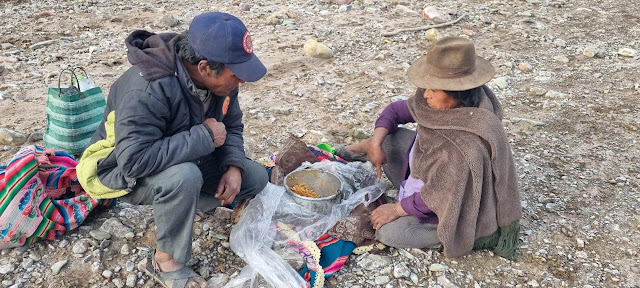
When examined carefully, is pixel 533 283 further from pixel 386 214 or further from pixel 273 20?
pixel 273 20

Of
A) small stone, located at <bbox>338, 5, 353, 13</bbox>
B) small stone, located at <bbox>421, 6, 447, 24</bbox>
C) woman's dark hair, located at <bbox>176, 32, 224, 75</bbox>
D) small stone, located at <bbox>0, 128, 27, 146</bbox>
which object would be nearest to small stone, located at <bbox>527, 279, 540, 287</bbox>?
woman's dark hair, located at <bbox>176, 32, 224, 75</bbox>

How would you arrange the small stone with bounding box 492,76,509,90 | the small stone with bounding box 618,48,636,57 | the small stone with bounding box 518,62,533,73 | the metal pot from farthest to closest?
the small stone with bounding box 618,48,636,57 < the small stone with bounding box 518,62,533,73 < the small stone with bounding box 492,76,509,90 < the metal pot

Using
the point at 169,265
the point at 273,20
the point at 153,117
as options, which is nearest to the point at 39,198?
the point at 169,265

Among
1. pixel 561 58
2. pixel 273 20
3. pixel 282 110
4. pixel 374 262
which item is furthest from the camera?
pixel 273 20

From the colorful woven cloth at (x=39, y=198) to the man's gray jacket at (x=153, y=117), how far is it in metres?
0.49

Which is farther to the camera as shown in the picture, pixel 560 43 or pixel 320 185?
pixel 560 43

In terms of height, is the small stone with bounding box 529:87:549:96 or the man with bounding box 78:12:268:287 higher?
the man with bounding box 78:12:268:287

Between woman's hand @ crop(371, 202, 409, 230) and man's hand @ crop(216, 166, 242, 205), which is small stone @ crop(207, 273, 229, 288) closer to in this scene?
man's hand @ crop(216, 166, 242, 205)

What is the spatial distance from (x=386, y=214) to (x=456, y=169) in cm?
57

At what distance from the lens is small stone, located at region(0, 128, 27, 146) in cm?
397

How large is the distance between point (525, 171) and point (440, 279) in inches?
59.0

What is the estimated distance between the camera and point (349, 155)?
393 cm

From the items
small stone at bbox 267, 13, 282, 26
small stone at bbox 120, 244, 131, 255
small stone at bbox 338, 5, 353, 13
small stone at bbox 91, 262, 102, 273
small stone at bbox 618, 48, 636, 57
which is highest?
small stone at bbox 91, 262, 102, 273

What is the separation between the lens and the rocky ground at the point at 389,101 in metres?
2.96
